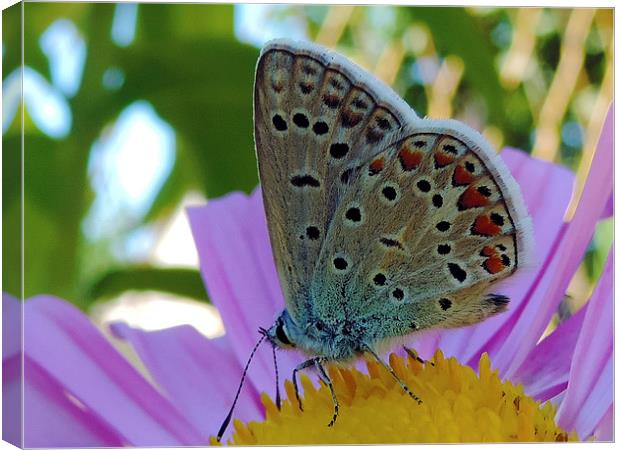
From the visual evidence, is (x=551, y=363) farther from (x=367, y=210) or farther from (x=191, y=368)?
(x=191, y=368)

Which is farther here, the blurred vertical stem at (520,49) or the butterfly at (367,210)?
the blurred vertical stem at (520,49)

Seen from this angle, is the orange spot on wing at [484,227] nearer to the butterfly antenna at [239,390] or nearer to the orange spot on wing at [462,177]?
the orange spot on wing at [462,177]

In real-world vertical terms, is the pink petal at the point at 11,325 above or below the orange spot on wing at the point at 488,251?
below

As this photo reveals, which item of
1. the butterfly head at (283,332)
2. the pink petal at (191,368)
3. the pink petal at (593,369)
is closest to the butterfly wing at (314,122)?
the butterfly head at (283,332)

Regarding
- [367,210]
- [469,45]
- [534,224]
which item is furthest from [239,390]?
[469,45]

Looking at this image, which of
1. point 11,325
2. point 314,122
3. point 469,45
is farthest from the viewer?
point 469,45

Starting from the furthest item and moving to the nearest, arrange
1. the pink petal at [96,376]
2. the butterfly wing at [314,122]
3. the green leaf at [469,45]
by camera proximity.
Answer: the green leaf at [469,45] < the pink petal at [96,376] < the butterfly wing at [314,122]

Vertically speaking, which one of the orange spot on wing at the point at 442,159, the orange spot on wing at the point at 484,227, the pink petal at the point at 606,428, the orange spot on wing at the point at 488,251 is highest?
the orange spot on wing at the point at 442,159
